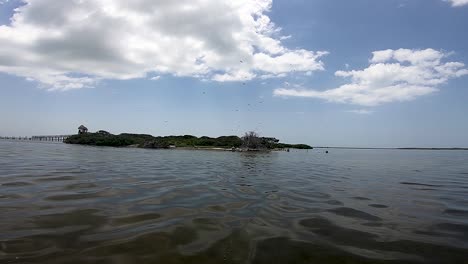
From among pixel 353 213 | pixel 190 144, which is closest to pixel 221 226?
pixel 353 213

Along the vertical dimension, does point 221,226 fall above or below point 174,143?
below

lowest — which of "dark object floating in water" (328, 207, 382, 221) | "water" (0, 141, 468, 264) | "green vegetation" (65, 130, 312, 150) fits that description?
"dark object floating in water" (328, 207, 382, 221)

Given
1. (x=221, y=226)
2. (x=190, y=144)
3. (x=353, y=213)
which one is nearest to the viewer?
(x=221, y=226)

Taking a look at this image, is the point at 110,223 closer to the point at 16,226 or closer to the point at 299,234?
the point at 16,226

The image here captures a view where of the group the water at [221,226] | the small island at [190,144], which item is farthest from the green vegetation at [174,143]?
the water at [221,226]

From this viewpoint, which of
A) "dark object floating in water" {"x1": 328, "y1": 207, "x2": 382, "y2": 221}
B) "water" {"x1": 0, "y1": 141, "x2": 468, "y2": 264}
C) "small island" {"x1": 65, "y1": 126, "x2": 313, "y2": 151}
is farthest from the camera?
"small island" {"x1": 65, "y1": 126, "x2": 313, "y2": 151}

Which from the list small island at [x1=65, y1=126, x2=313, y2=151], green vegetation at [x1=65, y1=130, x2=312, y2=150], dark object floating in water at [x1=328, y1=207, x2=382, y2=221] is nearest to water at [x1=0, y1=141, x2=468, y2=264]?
dark object floating in water at [x1=328, y1=207, x2=382, y2=221]

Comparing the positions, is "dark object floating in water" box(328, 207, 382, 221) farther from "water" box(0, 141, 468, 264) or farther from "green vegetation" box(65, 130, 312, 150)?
"green vegetation" box(65, 130, 312, 150)

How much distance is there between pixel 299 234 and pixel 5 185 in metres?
12.0

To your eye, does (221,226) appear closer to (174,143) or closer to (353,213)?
(353,213)

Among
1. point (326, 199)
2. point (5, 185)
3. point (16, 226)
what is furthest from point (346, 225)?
point (5, 185)

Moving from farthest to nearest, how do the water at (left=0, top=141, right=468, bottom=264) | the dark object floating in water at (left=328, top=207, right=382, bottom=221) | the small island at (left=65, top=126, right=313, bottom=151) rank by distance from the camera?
the small island at (left=65, top=126, right=313, bottom=151), the dark object floating in water at (left=328, top=207, right=382, bottom=221), the water at (left=0, top=141, right=468, bottom=264)

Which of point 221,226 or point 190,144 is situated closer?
point 221,226

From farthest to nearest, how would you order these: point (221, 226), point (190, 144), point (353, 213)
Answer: point (190, 144) → point (353, 213) → point (221, 226)
